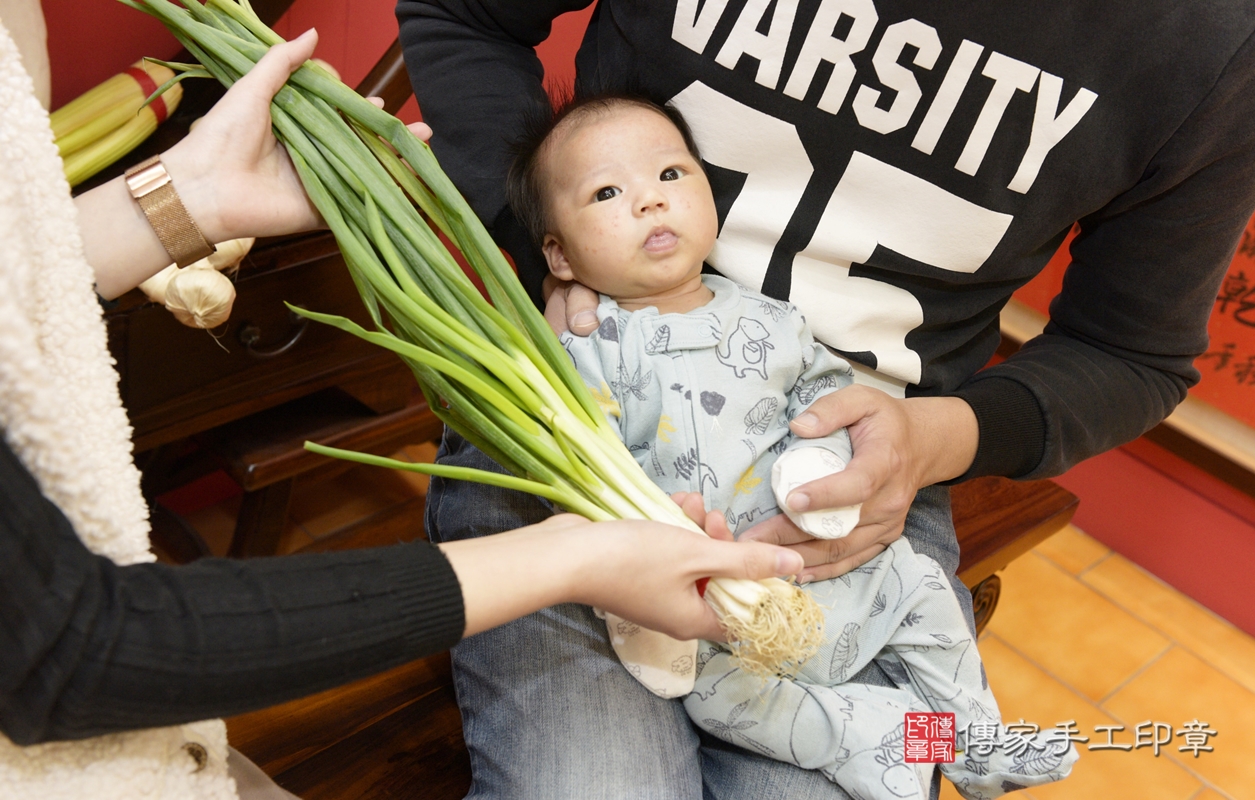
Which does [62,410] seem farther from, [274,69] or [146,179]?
[274,69]

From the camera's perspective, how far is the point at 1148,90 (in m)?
0.94

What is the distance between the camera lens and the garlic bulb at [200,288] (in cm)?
132

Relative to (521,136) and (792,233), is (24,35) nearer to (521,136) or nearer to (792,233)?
(521,136)

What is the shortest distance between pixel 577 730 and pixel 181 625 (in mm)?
436

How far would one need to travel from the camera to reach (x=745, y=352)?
103 centimetres

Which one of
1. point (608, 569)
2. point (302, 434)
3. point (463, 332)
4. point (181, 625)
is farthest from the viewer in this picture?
point (302, 434)

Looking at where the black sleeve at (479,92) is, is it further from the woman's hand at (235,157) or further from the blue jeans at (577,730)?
the blue jeans at (577,730)

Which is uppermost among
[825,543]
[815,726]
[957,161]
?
[957,161]

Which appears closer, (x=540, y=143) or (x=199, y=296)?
(x=540, y=143)

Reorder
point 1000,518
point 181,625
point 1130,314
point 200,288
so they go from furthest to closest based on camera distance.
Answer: point 1000,518 < point 200,288 < point 1130,314 < point 181,625

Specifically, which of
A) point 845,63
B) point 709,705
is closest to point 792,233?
point 845,63

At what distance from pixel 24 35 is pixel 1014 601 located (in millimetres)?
2314

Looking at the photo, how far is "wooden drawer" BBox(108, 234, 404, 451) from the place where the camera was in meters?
1.48

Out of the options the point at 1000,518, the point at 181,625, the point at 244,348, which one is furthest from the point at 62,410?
the point at 1000,518
